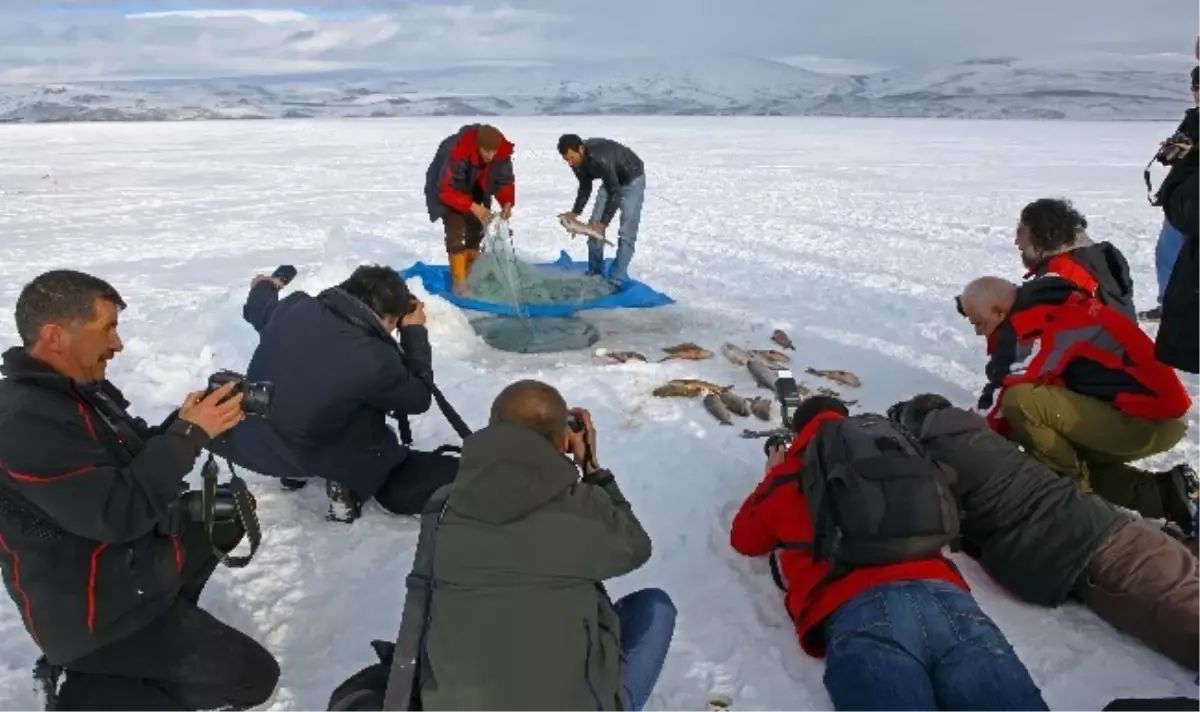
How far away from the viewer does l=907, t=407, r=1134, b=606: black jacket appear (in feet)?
9.80

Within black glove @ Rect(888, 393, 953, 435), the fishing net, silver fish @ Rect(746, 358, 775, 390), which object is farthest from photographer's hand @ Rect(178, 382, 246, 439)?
the fishing net

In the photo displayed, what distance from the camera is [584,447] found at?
8.33 ft

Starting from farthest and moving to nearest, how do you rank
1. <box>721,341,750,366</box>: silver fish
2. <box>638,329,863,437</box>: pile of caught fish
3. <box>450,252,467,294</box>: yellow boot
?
<box>450,252,467,294</box>: yellow boot → <box>721,341,750,366</box>: silver fish → <box>638,329,863,437</box>: pile of caught fish

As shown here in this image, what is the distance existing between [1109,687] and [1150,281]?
7.00 metres

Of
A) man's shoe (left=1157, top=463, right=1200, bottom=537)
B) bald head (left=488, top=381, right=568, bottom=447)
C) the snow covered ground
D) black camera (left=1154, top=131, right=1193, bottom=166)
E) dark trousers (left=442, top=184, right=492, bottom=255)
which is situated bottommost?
the snow covered ground

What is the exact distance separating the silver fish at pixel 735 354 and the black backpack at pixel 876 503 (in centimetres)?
303

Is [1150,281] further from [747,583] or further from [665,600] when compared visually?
[665,600]

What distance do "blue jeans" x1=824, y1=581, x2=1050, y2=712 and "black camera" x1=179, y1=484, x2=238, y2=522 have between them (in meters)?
1.74

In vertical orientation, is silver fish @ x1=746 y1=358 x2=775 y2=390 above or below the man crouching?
below

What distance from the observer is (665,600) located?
263 cm

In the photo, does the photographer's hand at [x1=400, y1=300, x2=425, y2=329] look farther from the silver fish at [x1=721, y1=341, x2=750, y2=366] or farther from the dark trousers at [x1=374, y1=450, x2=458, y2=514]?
the silver fish at [x1=721, y1=341, x2=750, y2=366]

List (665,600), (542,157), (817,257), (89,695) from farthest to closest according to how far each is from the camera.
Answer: (542,157) → (817,257) → (665,600) → (89,695)

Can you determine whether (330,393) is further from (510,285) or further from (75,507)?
(510,285)

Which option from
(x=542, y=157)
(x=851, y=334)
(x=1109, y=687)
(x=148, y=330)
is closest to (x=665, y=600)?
(x=1109, y=687)
